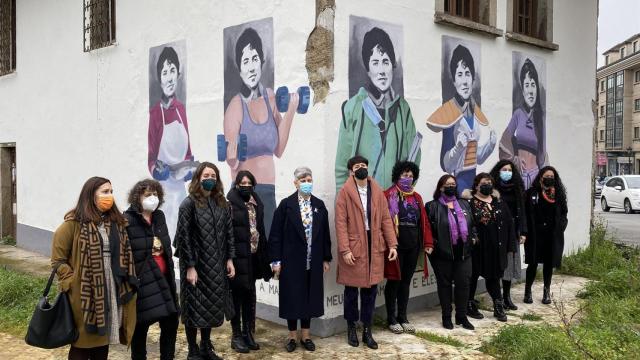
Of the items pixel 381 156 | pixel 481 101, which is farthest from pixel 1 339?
pixel 481 101

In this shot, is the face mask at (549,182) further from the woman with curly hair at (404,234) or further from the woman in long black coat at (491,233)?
the woman with curly hair at (404,234)

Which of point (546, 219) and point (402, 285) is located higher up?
point (546, 219)

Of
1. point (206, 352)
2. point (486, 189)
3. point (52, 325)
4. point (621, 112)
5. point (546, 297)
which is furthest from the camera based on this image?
point (621, 112)

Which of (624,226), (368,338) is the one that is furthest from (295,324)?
(624,226)

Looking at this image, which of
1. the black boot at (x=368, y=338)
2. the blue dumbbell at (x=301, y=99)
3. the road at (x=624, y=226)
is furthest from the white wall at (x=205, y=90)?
the road at (x=624, y=226)

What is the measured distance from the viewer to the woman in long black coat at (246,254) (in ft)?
16.6

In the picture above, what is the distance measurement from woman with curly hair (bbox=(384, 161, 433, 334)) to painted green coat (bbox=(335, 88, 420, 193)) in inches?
10.1

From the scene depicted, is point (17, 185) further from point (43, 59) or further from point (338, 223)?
point (338, 223)

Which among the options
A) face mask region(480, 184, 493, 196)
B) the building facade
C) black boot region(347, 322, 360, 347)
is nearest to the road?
face mask region(480, 184, 493, 196)

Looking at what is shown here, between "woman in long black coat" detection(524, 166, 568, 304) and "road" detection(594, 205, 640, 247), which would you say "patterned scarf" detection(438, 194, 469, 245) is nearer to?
"woman in long black coat" detection(524, 166, 568, 304)

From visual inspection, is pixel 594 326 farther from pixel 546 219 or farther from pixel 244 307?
pixel 244 307

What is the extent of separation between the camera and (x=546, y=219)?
6926 mm

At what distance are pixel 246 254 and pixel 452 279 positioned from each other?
2.38 m

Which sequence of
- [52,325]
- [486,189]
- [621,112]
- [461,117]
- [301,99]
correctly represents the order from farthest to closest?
1. [621,112]
2. [461,117]
3. [486,189]
4. [301,99]
5. [52,325]
